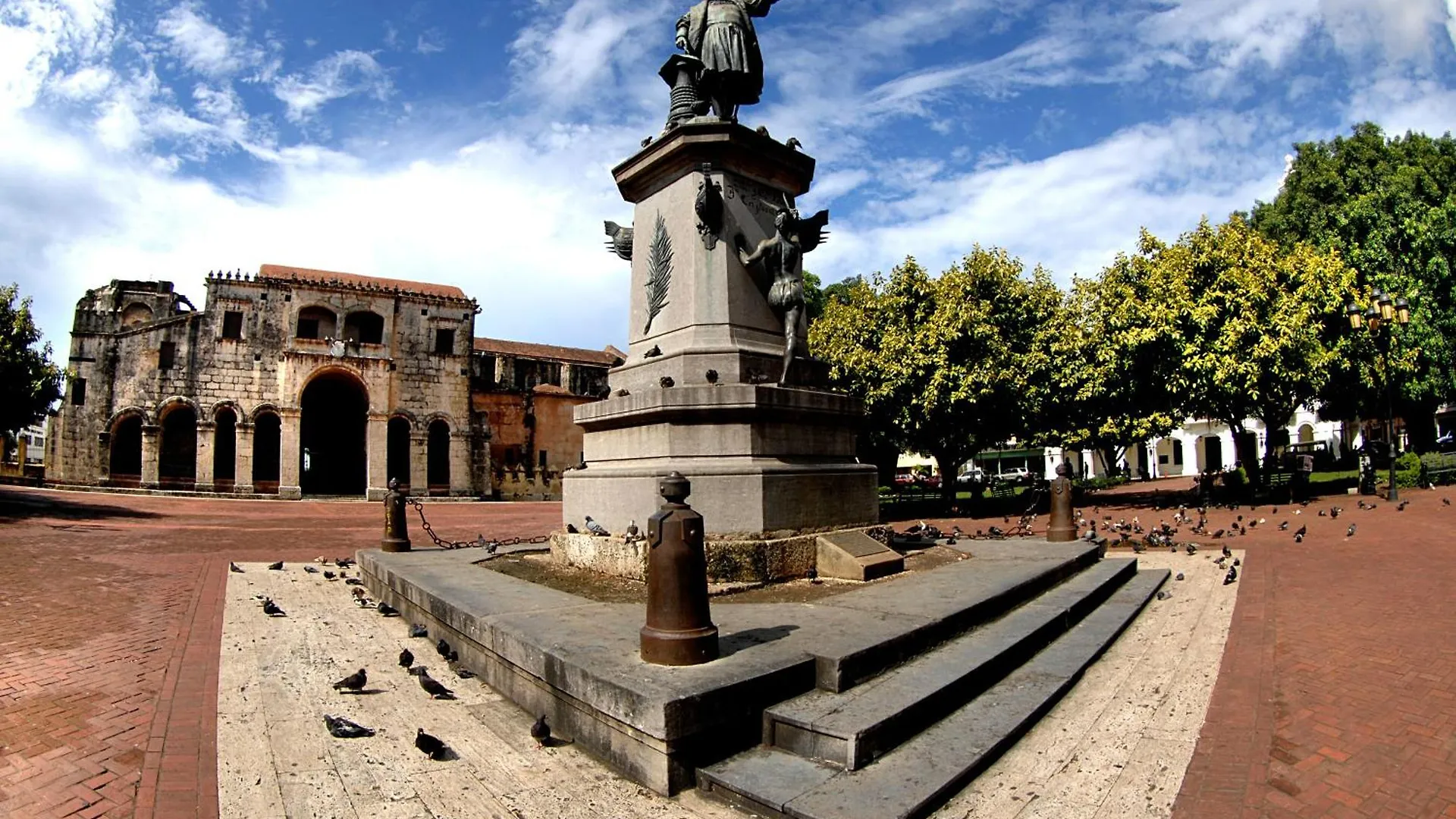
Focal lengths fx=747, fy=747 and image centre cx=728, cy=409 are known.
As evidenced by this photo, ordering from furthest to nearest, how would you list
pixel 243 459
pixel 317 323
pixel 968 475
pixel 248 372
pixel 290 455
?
pixel 968 475, pixel 317 323, pixel 248 372, pixel 290 455, pixel 243 459

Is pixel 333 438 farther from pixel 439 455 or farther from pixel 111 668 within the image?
pixel 111 668

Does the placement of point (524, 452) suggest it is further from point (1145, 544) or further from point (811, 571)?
point (811, 571)

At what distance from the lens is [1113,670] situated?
18.3ft

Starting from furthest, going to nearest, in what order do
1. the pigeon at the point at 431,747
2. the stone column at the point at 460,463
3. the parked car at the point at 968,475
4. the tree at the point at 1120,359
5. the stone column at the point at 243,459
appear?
1. the parked car at the point at 968,475
2. the stone column at the point at 460,463
3. the stone column at the point at 243,459
4. the tree at the point at 1120,359
5. the pigeon at the point at 431,747

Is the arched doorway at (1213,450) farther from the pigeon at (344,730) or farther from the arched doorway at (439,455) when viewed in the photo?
the pigeon at (344,730)

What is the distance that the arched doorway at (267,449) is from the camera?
36.2 metres

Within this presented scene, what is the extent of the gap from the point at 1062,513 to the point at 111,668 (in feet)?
35.1

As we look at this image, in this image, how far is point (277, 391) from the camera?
34.8 meters

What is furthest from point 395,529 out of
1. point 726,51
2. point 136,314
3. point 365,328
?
point 136,314

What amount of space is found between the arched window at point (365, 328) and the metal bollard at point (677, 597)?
36.9 m

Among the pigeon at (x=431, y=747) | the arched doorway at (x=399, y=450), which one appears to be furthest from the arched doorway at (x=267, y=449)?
the pigeon at (x=431, y=747)

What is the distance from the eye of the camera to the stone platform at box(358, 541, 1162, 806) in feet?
11.6

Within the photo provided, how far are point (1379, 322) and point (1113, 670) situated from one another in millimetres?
19900

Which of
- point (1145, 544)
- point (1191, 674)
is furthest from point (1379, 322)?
point (1191, 674)
